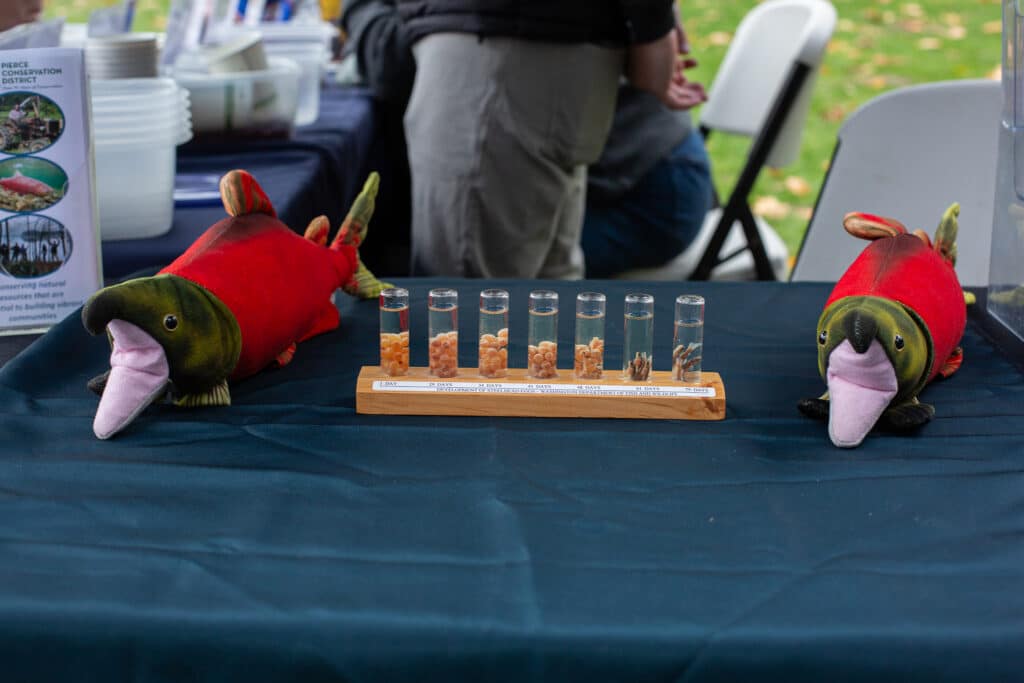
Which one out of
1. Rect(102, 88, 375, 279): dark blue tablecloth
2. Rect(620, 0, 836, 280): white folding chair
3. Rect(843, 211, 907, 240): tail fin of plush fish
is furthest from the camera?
Rect(620, 0, 836, 280): white folding chair

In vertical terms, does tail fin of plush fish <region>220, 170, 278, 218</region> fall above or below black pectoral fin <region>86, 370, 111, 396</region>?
above

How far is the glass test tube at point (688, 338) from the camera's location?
2.87 ft

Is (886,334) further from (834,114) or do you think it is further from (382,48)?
(834,114)

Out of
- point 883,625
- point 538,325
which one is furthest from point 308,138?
point 883,625

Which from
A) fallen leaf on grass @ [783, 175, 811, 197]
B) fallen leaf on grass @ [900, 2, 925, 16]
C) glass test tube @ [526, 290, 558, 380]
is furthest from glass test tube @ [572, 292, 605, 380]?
fallen leaf on grass @ [900, 2, 925, 16]

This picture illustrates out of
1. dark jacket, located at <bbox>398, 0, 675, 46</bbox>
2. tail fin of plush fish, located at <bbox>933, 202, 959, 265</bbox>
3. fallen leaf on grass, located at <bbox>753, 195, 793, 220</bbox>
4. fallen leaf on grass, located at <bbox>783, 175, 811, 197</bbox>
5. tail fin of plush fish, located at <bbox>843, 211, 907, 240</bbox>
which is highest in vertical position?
dark jacket, located at <bbox>398, 0, 675, 46</bbox>

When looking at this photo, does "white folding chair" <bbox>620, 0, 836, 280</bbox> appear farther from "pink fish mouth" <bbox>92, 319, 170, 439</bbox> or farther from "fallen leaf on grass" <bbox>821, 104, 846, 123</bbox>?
"fallen leaf on grass" <bbox>821, 104, 846, 123</bbox>

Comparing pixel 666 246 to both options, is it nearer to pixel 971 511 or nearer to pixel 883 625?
pixel 971 511

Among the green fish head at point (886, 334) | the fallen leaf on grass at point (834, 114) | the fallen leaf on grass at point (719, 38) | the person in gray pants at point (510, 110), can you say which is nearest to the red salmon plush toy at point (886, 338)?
the green fish head at point (886, 334)

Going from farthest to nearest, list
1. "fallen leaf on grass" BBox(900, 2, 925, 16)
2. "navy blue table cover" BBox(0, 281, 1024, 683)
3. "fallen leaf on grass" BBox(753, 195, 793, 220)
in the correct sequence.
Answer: "fallen leaf on grass" BBox(900, 2, 925, 16)
"fallen leaf on grass" BBox(753, 195, 793, 220)
"navy blue table cover" BBox(0, 281, 1024, 683)

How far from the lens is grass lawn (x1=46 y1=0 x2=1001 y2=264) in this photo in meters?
3.88

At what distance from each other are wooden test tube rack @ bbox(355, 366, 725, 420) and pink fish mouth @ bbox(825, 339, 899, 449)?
96 millimetres

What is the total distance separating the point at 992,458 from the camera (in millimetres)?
776

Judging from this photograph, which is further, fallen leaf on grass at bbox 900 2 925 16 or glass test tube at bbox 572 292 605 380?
fallen leaf on grass at bbox 900 2 925 16
